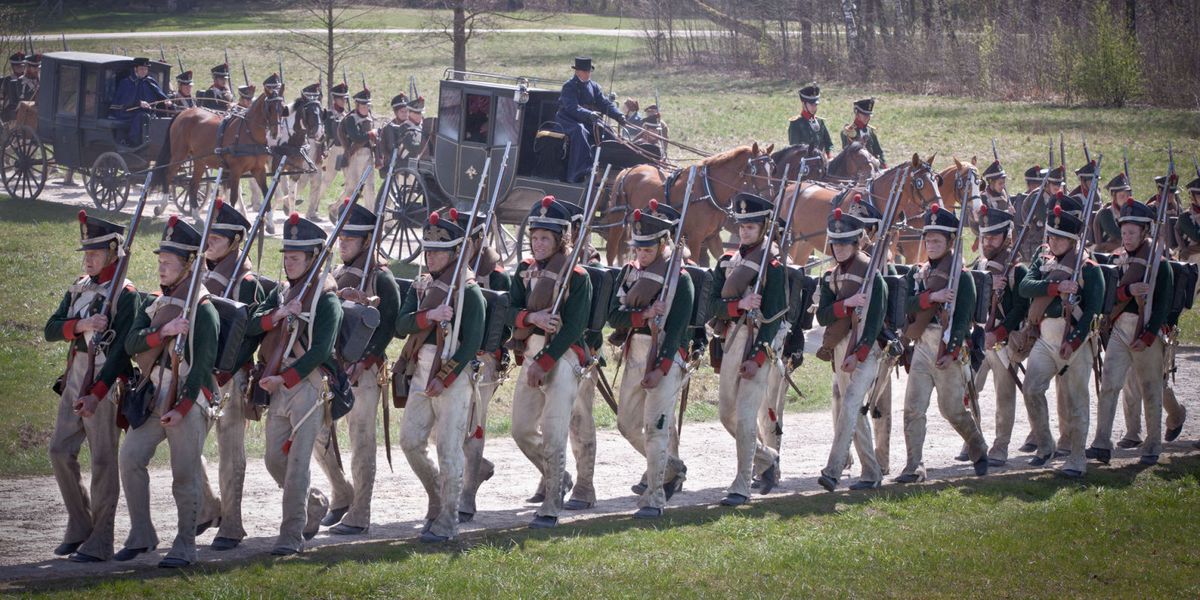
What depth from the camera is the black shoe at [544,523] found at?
30.9 ft

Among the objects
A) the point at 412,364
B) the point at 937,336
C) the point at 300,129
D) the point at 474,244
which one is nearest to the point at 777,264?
the point at 937,336

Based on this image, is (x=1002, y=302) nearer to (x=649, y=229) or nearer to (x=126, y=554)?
(x=649, y=229)

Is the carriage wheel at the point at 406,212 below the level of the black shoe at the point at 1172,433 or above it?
above

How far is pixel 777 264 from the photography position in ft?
34.3

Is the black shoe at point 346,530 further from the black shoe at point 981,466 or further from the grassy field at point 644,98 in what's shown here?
the black shoe at point 981,466

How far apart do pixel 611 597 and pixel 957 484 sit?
4.10 metres

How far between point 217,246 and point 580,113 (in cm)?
972

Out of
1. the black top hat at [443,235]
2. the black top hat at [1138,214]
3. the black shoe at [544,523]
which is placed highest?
the black top hat at [443,235]

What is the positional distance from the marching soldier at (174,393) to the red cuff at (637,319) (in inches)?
117

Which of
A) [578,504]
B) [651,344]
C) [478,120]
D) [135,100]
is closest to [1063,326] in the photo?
[651,344]

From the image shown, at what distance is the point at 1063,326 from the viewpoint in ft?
37.0

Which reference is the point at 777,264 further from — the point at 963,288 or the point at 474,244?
the point at 474,244

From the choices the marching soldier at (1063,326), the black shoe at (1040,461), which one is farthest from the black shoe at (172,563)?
the black shoe at (1040,461)

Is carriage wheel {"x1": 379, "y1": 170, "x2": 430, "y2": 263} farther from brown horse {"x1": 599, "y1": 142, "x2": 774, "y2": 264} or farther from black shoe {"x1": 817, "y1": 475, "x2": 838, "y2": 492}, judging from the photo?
black shoe {"x1": 817, "y1": 475, "x2": 838, "y2": 492}
